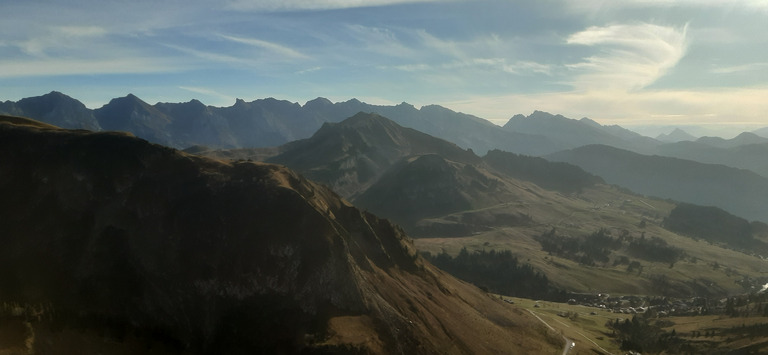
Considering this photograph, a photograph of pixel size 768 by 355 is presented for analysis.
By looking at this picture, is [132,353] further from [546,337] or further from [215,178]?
[546,337]

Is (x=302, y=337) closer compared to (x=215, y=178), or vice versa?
(x=302, y=337)

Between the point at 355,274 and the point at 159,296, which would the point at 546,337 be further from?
the point at 159,296

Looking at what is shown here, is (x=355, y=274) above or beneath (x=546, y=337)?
above

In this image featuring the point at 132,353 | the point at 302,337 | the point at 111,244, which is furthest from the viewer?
the point at 111,244

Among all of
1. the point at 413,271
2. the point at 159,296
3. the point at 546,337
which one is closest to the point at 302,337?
the point at 159,296

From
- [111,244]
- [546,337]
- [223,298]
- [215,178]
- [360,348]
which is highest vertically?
[215,178]

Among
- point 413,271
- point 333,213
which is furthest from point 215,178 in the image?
point 413,271

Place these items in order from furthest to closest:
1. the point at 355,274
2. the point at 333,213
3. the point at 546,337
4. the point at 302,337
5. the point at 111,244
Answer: the point at 546,337, the point at 333,213, the point at 355,274, the point at 111,244, the point at 302,337
